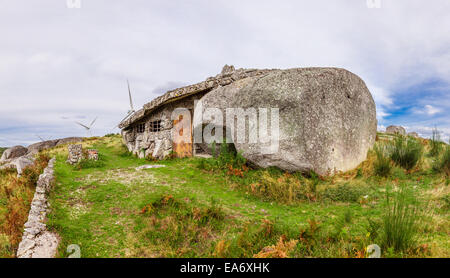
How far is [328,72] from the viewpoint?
1099 centimetres

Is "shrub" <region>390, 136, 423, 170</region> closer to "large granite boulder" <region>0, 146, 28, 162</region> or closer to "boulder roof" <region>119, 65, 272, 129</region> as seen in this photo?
"boulder roof" <region>119, 65, 272, 129</region>

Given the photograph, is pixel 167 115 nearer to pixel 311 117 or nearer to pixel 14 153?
pixel 311 117

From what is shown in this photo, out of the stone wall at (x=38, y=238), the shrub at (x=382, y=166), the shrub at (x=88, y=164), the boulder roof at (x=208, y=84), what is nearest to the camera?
the stone wall at (x=38, y=238)

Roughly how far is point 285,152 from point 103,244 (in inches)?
264

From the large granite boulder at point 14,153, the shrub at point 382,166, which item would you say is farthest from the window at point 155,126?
the large granite boulder at point 14,153

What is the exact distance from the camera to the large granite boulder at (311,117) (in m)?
9.98

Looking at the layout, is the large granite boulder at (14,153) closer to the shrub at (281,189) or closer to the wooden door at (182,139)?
the wooden door at (182,139)

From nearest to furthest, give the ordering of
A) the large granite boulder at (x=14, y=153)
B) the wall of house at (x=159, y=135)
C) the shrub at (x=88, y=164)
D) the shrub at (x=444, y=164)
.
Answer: the shrub at (x=444, y=164) < the shrub at (x=88, y=164) < the wall of house at (x=159, y=135) < the large granite boulder at (x=14, y=153)

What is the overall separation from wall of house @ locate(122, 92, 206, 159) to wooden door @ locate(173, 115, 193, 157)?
318 millimetres

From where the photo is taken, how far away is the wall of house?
14664 millimetres

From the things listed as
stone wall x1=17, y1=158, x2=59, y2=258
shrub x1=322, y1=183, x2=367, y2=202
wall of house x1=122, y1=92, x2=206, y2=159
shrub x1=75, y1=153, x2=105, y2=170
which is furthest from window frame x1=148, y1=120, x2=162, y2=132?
shrub x1=322, y1=183, x2=367, y2=202

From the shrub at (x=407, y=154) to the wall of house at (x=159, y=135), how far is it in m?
9.35

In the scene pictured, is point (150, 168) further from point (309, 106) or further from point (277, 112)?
point (309, 106)
